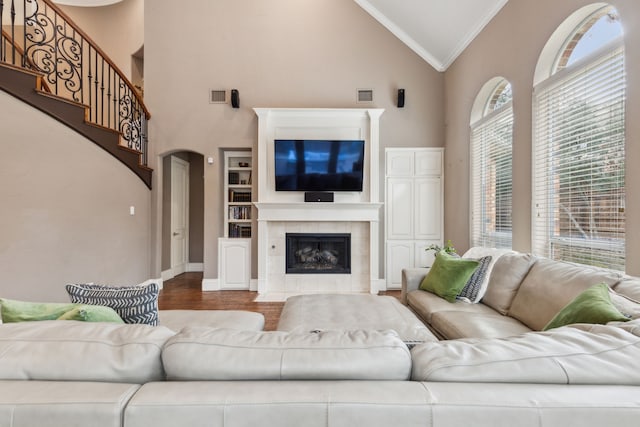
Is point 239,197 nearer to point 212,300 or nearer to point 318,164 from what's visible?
point 318,164

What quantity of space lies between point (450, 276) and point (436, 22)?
353cm

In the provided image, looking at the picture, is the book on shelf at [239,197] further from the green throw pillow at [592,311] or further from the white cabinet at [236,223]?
the green throw pillow at [592,311]

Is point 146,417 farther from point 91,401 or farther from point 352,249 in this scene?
point 352,249

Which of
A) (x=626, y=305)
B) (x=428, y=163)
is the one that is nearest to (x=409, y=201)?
(x=428, y=163)

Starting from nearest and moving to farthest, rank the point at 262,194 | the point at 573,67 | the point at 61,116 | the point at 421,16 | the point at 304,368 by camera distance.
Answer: the point at 304,368 → the point at 573,67 → the point at 61,116 → the point at 421,16 → the point at 262,194

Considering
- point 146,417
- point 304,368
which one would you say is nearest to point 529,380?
point 304,368

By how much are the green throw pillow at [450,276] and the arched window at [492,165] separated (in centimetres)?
108

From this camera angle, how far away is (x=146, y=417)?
2.46 feet

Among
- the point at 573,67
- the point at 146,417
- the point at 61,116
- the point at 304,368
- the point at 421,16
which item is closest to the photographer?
the point at 146,417

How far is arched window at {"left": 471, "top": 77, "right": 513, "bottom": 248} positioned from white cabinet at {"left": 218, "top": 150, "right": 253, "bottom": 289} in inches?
134

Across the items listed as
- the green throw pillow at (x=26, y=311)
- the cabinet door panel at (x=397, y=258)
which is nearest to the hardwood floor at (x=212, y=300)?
the cabinet door panel at (x=397, y=258)

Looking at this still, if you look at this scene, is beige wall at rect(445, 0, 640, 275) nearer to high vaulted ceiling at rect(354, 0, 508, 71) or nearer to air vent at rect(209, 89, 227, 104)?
high vaulted ceiling at rect(354, 0, 508, 71)

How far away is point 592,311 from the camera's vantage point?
1.33m

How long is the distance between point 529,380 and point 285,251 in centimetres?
426
